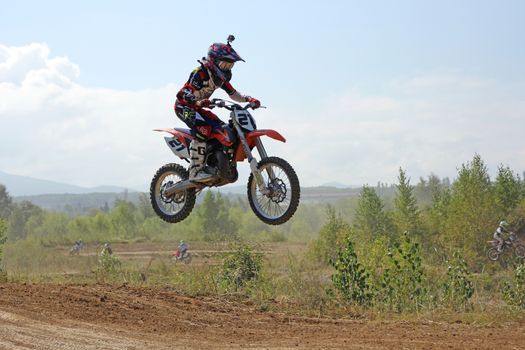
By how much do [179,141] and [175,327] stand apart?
3.69 m

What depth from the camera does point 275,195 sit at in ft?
32.4

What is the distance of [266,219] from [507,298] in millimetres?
11001

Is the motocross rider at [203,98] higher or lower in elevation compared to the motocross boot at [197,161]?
higher

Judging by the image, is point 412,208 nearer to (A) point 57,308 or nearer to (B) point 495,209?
(B) point 495,209

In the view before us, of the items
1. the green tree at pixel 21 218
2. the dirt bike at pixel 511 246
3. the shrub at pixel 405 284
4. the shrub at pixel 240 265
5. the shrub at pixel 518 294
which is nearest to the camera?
the shrub at pixel 405 284

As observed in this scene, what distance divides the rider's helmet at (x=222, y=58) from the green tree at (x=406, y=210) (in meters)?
48.6

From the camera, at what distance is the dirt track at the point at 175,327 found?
35.1 ft

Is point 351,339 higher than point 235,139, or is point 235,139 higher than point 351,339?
point 235,139

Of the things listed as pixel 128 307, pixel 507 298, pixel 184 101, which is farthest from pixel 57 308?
pixel 507 298

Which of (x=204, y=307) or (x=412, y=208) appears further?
(x=412, y=208)

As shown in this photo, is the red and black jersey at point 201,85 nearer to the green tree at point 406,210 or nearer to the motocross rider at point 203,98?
the motocross rider at point 203,98

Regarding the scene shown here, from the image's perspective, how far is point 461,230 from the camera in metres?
52.0

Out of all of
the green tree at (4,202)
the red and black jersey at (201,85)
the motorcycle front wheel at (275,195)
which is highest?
the green tree at (4,202)

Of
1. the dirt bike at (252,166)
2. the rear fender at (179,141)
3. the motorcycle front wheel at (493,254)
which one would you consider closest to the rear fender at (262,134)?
the dirt bike at (252,166)
